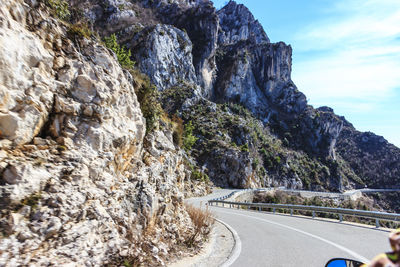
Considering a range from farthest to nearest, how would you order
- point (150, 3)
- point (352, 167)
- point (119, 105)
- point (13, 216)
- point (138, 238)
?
point (352, 167)
point (150, 3)
point (119, 105)
point (138, 238)
point (13, 216)

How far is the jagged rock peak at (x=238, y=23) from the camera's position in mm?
132500

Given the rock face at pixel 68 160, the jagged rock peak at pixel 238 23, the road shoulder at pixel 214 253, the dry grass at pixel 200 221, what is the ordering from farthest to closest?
the jagged rock peak at pixel 238 23 < the dry grass at pixel 200 221 < the road shoulder at pixel 214 253 < the rock face at pixel 68 160

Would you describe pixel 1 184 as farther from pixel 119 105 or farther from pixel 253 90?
pixel 253 90

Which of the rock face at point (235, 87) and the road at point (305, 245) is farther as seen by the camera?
the rock face at point (235, 87)

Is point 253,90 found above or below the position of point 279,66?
below

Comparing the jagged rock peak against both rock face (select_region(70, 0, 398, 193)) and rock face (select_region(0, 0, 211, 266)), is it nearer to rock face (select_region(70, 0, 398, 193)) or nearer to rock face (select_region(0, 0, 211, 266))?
rock face (select_region(70, 0, 398, 193))

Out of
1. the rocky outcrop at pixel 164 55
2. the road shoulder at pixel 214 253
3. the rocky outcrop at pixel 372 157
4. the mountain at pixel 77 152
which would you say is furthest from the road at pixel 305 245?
the rocky outcrop at pixel 372 157

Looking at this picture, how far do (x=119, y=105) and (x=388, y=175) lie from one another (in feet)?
442

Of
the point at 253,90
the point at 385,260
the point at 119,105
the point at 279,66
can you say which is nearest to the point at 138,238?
the point at 119,105

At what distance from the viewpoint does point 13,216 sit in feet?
12.8

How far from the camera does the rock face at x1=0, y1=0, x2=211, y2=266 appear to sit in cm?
416

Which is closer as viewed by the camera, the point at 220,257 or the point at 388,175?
the point at 220,257

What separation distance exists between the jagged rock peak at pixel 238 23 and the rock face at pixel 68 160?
129 metres

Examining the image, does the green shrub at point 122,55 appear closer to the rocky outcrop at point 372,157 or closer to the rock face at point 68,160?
the rock face at point 68,160
